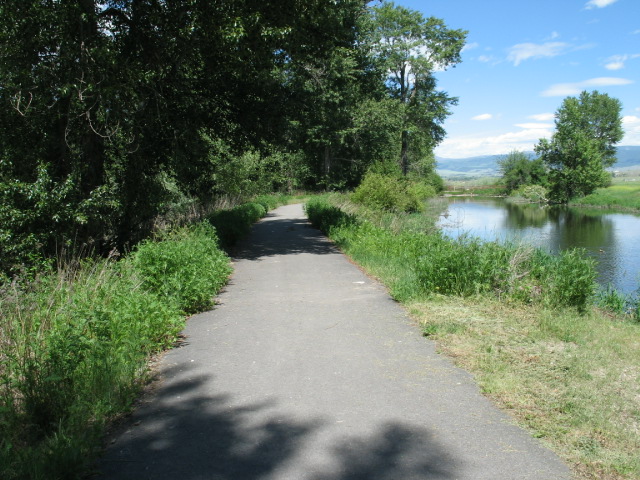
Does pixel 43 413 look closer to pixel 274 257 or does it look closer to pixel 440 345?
pixel 440 345

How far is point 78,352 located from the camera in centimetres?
483

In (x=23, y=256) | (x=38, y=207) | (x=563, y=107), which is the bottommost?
(x=23, y=256)

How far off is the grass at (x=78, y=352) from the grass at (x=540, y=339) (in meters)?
3.42

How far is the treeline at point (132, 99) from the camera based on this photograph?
10.3m

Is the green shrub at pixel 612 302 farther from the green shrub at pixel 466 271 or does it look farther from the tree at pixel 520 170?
the tree at pixel 520 170

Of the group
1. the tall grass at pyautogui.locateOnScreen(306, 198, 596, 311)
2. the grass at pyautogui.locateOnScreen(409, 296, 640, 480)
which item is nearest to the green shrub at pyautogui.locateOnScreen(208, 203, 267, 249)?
the tall grass at pyautogui.locateOnScreen(306, 198, 596, 311)

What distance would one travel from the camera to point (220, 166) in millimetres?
25750

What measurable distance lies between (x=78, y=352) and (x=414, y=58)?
164 feet

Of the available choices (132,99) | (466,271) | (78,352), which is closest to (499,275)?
(466,271)

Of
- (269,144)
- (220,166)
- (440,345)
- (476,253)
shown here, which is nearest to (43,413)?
(440,345)

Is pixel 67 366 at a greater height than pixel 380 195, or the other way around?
pixel 380 195

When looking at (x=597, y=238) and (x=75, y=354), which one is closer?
(x=75, y=354)

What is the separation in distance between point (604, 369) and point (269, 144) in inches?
574

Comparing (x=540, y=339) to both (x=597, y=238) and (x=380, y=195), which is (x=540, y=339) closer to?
(x=380, y=195)
